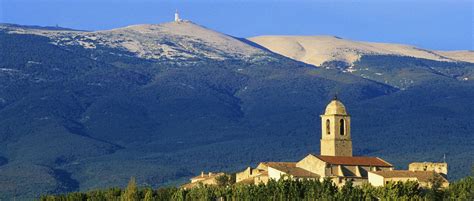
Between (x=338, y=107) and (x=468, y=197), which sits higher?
(x=338, y=107)

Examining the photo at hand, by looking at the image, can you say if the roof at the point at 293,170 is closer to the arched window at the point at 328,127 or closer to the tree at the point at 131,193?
the arched window at the point at 328,127

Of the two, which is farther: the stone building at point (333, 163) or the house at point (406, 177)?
the stone building at point (333, 163)

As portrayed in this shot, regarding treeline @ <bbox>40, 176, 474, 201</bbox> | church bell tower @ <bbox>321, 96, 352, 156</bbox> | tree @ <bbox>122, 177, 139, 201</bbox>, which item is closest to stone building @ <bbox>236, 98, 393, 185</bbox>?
church bell tower @ <bbox>321, 96, 352, 156</bbox>

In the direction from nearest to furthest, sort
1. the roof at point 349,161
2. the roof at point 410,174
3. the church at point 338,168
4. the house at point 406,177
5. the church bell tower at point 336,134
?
1. the house at point 406,177
2. the roof at point 410,174
3. the church at point 338,168
4. the roof at point 349,161
5. the church bell tower at point 336,134

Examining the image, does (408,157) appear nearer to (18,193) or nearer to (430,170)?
(18,193)

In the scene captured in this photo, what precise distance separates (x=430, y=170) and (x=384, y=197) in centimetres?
1260

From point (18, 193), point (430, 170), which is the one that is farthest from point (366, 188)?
point (18, 193)

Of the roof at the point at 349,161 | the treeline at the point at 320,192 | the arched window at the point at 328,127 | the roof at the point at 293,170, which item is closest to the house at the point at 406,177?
the treeline at the point at 320,192

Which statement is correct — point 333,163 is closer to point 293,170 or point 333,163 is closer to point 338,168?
point 338,168

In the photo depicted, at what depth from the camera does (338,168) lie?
3915 inches

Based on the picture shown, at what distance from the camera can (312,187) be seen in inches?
3664

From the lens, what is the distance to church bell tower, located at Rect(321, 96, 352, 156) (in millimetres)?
104050

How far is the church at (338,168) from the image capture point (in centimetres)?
9800

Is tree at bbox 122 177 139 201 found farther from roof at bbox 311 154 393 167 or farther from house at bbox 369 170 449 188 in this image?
house at bbox 369 170 449 188
